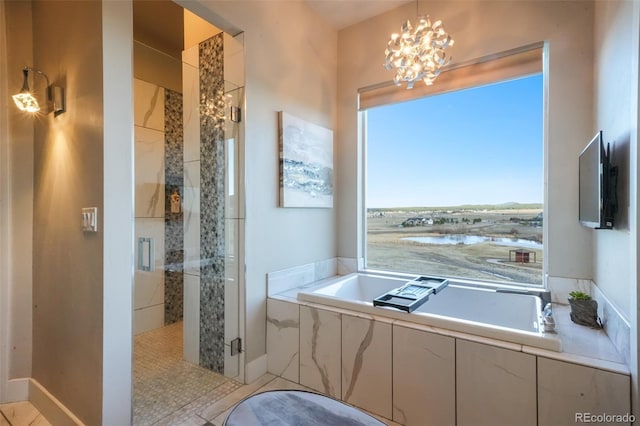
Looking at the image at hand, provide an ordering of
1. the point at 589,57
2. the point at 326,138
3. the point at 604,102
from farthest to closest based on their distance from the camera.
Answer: the point at 326,138 < the point at 589,57 < the point at 604,102

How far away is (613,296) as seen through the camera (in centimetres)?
155

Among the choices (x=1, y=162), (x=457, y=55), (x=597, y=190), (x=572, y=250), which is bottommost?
(x=572, y=250)

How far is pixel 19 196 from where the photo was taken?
1938mm

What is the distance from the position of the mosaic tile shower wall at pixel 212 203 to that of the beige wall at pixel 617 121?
→ 7.28 feet

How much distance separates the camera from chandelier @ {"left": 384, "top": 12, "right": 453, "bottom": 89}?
1.97 m

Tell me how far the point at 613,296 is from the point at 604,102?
108cm

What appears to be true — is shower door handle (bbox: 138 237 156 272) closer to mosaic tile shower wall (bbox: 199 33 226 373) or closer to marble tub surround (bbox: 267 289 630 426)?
mosaic tile shower wall (bbox: 199 33 226 373)

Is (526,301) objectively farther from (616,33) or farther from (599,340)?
(616,33)

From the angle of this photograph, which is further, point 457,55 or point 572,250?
point 457,55

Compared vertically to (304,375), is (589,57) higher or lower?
higher

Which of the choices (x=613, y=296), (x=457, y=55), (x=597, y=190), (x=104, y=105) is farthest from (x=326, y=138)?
(x=613, y=296)

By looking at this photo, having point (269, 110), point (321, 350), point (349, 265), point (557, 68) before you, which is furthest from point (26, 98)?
point (557, 68)

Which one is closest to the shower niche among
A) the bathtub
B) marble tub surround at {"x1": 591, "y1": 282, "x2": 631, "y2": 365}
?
the bathtub

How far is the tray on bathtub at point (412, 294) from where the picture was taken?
1.91 m
